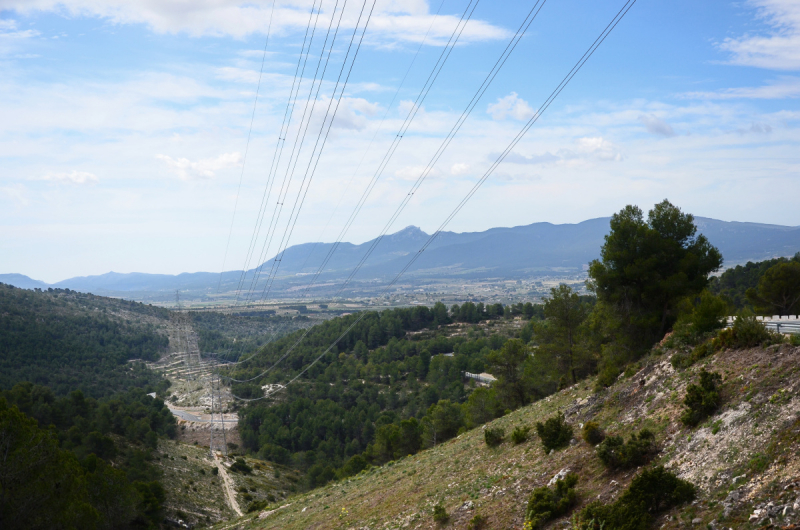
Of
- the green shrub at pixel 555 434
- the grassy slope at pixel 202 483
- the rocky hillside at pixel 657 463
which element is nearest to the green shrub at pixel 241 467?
the grassy slope at pixel 202 483

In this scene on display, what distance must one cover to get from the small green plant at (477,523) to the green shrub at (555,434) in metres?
4.68

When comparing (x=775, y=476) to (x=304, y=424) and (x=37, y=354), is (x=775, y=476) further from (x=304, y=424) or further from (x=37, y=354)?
(x=37, y=354)

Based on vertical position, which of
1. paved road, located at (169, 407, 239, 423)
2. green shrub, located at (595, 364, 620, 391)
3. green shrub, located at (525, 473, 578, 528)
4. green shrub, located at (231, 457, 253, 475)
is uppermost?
green shrub, located at (595, 364, 620, 391)

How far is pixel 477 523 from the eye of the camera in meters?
14.2

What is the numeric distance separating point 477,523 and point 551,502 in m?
2.39

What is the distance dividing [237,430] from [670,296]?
90459 mm

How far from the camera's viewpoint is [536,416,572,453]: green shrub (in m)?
17.8

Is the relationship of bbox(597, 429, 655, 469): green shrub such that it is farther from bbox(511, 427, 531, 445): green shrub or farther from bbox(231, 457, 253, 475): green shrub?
bbox(231, 457, 253, 475): green shrub

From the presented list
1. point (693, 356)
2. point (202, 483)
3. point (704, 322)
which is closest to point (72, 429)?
point (202, 483)

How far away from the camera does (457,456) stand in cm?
2414

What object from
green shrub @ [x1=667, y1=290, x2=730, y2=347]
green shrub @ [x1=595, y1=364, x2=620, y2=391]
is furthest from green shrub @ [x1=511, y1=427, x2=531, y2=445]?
green shrub @ [x1=667, y1=290, x2=730, y2=347]

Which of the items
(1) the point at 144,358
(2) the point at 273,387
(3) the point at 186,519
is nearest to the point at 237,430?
(2) the point at 273,387

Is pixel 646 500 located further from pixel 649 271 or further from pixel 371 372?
pixel 371 372

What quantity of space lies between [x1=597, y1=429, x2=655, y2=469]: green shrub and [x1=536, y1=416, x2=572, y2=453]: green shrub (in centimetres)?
369
